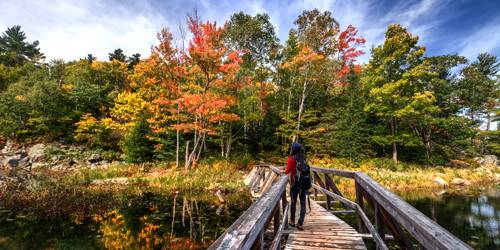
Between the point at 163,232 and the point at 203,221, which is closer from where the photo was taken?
the point at 163,232

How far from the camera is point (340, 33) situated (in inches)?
897

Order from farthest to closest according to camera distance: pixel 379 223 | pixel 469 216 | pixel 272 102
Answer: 1. pixel 272 102
2. pixel 469 216
3. pixel 379 223

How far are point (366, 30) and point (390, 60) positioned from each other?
5321 millimetres

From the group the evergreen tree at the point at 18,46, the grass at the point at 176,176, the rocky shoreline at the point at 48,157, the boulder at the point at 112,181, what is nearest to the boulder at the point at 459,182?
the grass at the point at 176,176

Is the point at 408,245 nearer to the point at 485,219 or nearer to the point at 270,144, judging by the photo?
the point at 485,219

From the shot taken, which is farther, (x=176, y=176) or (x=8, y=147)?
(x=8, y=147)

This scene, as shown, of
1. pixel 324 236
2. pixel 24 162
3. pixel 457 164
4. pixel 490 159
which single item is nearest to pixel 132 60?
pixel 24 162

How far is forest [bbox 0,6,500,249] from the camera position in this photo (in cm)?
Result: 1033

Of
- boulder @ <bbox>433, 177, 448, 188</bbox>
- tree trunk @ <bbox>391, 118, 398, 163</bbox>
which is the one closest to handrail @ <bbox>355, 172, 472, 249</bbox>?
boulder @ <bbox>433, 177, 448, 188</bbox>

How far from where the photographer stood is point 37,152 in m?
22.0

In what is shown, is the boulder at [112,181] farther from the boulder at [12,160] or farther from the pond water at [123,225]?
the boulder at [12,160]

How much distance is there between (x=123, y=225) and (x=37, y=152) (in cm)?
2062

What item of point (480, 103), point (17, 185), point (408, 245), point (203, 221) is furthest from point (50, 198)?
point (480, 103)

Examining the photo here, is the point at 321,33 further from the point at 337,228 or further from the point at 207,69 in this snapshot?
the point at 337,228
